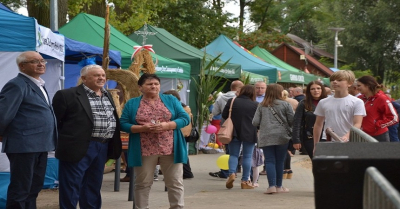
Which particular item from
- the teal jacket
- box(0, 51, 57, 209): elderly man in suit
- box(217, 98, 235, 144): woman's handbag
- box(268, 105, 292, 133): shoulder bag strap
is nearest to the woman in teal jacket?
the teal jacket

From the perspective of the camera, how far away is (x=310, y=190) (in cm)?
1204

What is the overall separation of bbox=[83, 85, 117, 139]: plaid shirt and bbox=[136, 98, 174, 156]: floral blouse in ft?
0.93

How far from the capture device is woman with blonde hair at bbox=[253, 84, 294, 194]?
10.9 m

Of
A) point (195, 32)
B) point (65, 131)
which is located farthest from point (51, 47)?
point (195, 32)

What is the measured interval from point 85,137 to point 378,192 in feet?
16.2

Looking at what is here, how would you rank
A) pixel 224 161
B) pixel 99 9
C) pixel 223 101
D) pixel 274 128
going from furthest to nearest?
pixel 99 9
pixel 223 101
pixel 224 161
pixel 274 128

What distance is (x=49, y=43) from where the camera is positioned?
9.88 m

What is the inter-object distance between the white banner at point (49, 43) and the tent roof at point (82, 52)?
1.97 metres

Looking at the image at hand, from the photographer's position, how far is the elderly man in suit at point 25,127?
23.4ft

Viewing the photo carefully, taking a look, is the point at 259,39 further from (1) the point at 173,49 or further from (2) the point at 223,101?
(2) the point at 223,101

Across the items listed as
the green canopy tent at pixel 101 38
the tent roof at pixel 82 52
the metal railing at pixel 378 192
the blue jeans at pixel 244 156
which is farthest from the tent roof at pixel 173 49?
the metal railing at pixel 378 192

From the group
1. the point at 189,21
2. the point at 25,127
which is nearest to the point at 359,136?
the point at 25,127

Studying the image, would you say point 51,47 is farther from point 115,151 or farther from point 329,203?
point 329,203

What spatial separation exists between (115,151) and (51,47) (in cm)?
276
